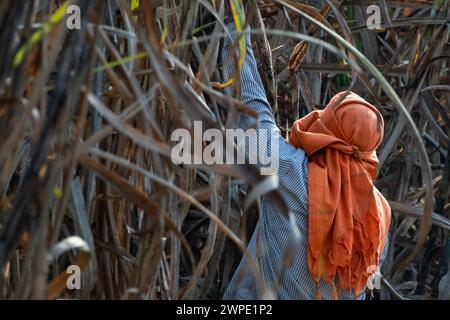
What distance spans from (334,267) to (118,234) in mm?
655

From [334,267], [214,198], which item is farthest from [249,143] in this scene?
[214,198]

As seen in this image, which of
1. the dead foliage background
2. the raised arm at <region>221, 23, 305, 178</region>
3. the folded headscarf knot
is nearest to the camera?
the dead foliage background

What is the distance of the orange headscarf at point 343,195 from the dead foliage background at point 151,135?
172mm

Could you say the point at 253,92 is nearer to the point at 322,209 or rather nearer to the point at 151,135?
the point at 322,209

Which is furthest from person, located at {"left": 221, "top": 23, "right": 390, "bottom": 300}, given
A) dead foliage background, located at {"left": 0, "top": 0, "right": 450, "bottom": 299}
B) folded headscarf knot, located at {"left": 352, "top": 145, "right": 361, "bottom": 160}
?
dead foliage background, located at {"left": 0, "top": 0, "right": 450, "bottom": 299}

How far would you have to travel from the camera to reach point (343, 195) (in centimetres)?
220

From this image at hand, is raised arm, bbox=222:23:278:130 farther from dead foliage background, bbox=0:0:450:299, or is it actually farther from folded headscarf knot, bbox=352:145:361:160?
folded headscarf knot, bbox=352:145:361:160

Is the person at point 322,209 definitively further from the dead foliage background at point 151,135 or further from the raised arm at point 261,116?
the dead foliage background at point 151,135

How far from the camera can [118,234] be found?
164cm

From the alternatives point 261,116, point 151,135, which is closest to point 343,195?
point 261,116

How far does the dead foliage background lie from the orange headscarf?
0.56ft

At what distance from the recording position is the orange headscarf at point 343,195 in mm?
2123

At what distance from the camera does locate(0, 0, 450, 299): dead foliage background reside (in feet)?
3.35

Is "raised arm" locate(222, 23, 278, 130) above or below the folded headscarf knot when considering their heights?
above
